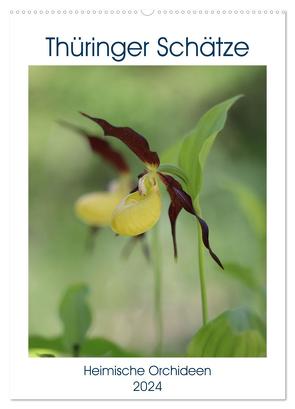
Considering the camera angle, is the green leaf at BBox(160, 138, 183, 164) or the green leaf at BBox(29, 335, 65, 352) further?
the green leaf at BBox(29, 335, 65, 352)

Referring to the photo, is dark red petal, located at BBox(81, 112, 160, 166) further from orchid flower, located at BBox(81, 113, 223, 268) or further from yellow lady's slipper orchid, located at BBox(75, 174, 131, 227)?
yellow lady's slipper orchid, located at BBox(75, 174, 131, 227)

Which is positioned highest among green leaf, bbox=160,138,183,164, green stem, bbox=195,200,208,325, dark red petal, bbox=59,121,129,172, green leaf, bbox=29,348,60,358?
dark red petal, bbox=59,121,129,172

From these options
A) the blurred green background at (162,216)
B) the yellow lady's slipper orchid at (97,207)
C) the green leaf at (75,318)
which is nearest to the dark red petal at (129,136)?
the green leaf at (75,318)

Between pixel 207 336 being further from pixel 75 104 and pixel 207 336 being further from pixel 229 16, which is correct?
pixel 75 104

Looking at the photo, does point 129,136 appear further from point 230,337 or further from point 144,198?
point 230,337

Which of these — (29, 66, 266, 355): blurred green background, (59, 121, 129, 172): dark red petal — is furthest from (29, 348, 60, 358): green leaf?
(29, 66, 266, 355): blurred green background

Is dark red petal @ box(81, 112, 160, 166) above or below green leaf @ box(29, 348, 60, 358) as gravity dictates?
above
